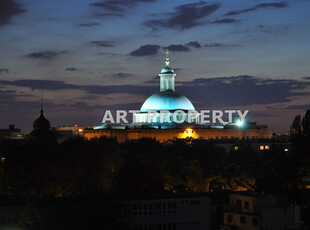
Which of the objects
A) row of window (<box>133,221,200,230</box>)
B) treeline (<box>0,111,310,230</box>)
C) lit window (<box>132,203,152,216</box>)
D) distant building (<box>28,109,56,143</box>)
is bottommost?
row of window (<box>133,221,200,230</box>)

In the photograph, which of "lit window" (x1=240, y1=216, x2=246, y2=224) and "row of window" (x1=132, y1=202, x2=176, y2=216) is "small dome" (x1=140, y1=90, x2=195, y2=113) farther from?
"row of window" (x1=132, y1=202, x2=176, y2=216)

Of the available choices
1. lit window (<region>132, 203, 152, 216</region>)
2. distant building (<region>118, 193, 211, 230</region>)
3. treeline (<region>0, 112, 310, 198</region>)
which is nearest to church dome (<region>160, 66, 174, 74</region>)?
treeline (<region>0, 112, 310, 198</region>)

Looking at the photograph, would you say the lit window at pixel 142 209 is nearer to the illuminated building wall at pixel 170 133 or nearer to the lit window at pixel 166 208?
the lit window at pixel 166 208

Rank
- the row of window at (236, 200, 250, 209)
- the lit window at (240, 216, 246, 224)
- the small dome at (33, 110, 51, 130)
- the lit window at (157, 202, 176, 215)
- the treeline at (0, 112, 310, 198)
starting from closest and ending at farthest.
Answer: the lit window at (157, 202, 176, 215), the lit window at (240, 216, 246, 224), the row of window at (236, 200, 250, 209), the treeline at (0, 112, 310, 198), the small dome at (33, 110, 51, 130)

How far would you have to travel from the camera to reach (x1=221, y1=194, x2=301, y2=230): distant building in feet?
233

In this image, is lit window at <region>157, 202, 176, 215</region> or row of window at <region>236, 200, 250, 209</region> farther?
row of window at <region>236, 200, 250, 209</region>

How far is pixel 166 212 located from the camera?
69.9 metres

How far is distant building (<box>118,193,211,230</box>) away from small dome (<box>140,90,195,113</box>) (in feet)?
370

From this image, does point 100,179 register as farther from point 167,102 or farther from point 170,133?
point 167,102

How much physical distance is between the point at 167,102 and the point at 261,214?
113953 mm

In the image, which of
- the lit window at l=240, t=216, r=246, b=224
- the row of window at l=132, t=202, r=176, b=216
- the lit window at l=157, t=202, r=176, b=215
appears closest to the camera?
the row of window at l=132, t=202, r=176, b=216

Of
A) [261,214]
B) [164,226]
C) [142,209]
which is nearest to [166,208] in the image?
[164,226]

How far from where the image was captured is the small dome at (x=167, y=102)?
185m

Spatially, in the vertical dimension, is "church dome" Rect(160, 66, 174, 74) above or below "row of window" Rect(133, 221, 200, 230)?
above
